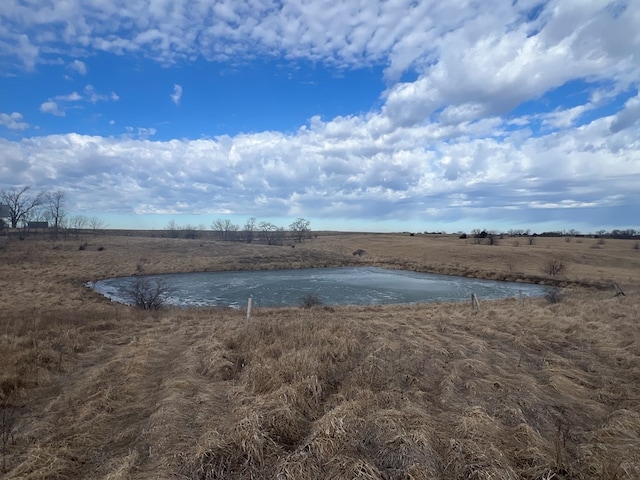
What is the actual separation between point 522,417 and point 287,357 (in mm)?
4709

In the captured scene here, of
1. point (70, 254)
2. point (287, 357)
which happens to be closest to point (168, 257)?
point (70, 254)

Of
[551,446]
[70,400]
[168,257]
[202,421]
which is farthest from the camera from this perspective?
[168,257]

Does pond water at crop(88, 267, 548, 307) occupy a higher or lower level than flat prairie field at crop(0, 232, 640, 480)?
lower

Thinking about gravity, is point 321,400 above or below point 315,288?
above

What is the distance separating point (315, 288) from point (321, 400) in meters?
31.1

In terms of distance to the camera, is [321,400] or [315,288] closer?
[321,400]

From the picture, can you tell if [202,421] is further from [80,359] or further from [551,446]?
[80,359]

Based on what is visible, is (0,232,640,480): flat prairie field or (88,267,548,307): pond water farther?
(88,267,548,307): pond water

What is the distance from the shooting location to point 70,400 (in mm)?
7254

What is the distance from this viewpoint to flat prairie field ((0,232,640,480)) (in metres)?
4.89

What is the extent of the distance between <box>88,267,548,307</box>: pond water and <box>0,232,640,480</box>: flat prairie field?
17.0m

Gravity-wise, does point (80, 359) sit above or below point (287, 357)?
below

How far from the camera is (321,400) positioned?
6.93 m

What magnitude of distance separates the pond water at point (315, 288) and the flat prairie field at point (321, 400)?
16978 millimetres
